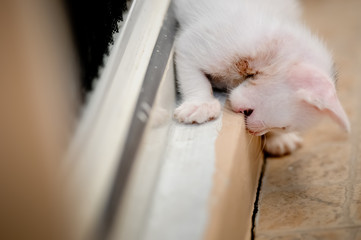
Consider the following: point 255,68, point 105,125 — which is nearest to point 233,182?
point 105,125

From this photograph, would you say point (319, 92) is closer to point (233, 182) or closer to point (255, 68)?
point (255, 68)

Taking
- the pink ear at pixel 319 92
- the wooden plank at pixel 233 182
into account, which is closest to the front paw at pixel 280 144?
the wooden plank at pixel 233 182

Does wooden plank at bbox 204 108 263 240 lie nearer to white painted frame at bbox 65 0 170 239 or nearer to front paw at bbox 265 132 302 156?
front paw at bbox 265 132 302 156

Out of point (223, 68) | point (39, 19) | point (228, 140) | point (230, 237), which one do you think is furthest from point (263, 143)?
point (39, 19)

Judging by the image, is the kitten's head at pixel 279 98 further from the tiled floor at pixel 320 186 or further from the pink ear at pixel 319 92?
the tiled floor at pixel 320 186

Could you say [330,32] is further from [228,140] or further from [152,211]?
[152,211]

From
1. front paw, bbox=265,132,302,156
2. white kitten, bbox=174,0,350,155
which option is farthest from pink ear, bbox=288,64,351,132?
front paw, bbox=265,132,302,156
